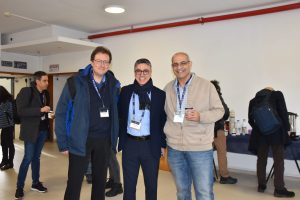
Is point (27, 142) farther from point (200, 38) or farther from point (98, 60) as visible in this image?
point (200, 38)

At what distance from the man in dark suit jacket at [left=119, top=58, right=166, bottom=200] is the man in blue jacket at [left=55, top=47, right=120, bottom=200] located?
12 cm

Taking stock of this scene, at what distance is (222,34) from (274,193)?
2.85 metres

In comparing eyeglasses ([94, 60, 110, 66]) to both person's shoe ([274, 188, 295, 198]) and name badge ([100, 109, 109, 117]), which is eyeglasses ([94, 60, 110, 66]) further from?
person's shoe ([274, 188, 295, 198])

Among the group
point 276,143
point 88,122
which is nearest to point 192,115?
point 88,122

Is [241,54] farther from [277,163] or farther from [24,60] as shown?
[24,60]

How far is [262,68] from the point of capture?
15.6 ft

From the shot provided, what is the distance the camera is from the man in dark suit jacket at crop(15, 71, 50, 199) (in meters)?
3.31

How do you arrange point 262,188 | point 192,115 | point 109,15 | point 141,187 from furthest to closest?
point 109,15
point 141,187
point 262,188
point 192,115

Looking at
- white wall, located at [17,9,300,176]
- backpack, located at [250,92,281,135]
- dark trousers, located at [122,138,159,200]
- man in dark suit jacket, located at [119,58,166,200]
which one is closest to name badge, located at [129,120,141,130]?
man in dark suit jacket, located at [119,58,166,200]

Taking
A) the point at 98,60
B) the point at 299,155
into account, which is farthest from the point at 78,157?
the point at 299,155

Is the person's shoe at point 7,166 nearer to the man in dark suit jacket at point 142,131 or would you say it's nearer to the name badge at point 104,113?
the man in dark suit jacket at point 142,131

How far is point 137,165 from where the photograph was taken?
227 centimetres

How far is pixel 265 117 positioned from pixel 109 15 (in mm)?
3523

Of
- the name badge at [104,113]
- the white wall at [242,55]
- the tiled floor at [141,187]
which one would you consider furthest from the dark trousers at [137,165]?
the white wall at [242,55]
